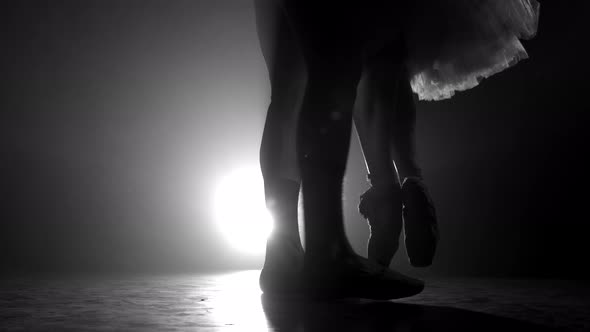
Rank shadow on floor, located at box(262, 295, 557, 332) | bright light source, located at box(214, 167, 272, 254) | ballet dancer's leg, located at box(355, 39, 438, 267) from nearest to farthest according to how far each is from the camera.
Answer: shadow on floor, located at box(262, 295, 557, 332) < ballet dancer's leg, located at box(355, 39, 438, 267) < bright light source, located at box(214, 167, 272, 254)

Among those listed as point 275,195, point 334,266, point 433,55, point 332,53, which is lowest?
point 334,266

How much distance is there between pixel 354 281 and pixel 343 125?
294 mm

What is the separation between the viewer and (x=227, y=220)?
3129mm

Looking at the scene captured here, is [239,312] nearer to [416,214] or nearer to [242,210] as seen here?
[416,214]

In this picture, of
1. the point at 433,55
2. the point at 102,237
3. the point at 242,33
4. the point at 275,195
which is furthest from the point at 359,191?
the point at 275,195

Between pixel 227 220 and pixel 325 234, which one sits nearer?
pixel 325 234

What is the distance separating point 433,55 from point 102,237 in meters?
2.33

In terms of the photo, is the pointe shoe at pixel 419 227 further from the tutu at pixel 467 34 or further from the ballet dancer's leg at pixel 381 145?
the tutu at pixel 467 34

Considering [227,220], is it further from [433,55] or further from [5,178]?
[433,55]

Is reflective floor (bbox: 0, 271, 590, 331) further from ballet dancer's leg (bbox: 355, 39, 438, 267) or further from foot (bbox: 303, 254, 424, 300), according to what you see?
ballet dancer's leg (bbox: 355, 39, 438, 267)

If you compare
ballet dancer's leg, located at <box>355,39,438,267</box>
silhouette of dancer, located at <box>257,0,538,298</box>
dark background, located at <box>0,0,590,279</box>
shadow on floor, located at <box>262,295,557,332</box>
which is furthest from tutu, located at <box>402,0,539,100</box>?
dark background, located at <box>0,0,590,279</box>

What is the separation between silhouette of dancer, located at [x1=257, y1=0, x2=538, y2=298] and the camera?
0.96m

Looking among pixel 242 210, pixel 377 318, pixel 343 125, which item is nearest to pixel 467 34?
pixel 343 125

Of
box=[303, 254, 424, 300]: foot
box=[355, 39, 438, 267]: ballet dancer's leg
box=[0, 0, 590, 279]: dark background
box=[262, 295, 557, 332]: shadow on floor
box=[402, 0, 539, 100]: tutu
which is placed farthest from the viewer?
box=[0, 0, 590, 279]: dark background
